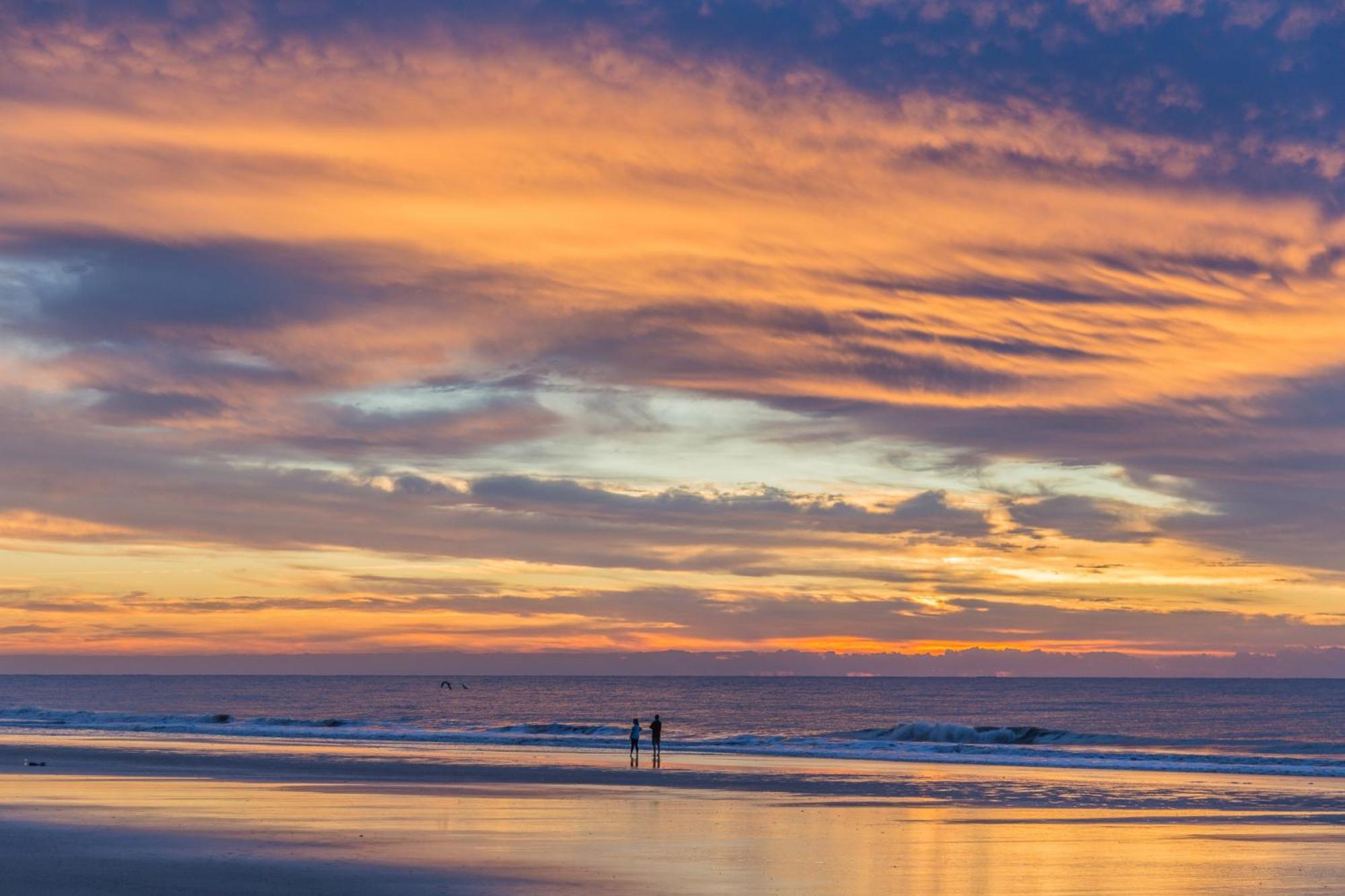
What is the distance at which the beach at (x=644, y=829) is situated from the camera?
21219mm

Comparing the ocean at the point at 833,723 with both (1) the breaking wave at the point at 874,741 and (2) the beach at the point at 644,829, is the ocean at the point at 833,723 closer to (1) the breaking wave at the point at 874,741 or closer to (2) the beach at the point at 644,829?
(1) the breaking wave at the point at 874,741

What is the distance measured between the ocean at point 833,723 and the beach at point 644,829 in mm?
13683

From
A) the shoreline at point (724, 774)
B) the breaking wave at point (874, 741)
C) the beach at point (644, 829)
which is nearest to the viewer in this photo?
the beach at point (644, 829)

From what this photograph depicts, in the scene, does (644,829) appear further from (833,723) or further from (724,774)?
(833,723)

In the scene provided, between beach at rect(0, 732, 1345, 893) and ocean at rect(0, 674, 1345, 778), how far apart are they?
539 inches

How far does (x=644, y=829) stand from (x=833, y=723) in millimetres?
97400

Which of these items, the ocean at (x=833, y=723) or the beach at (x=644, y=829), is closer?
the beach at (x=644, y=829)

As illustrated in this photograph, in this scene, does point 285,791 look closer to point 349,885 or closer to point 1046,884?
point 349,885

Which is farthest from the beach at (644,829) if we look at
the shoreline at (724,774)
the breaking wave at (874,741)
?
the breaking wave at (874,741)

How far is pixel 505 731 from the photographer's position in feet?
267

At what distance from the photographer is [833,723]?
12281 centimetres

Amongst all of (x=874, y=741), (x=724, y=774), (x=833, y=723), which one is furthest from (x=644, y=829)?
(x=833, y=723)

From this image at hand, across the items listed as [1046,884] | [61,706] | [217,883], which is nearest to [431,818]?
[217,883]

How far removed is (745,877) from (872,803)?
1453 cm
